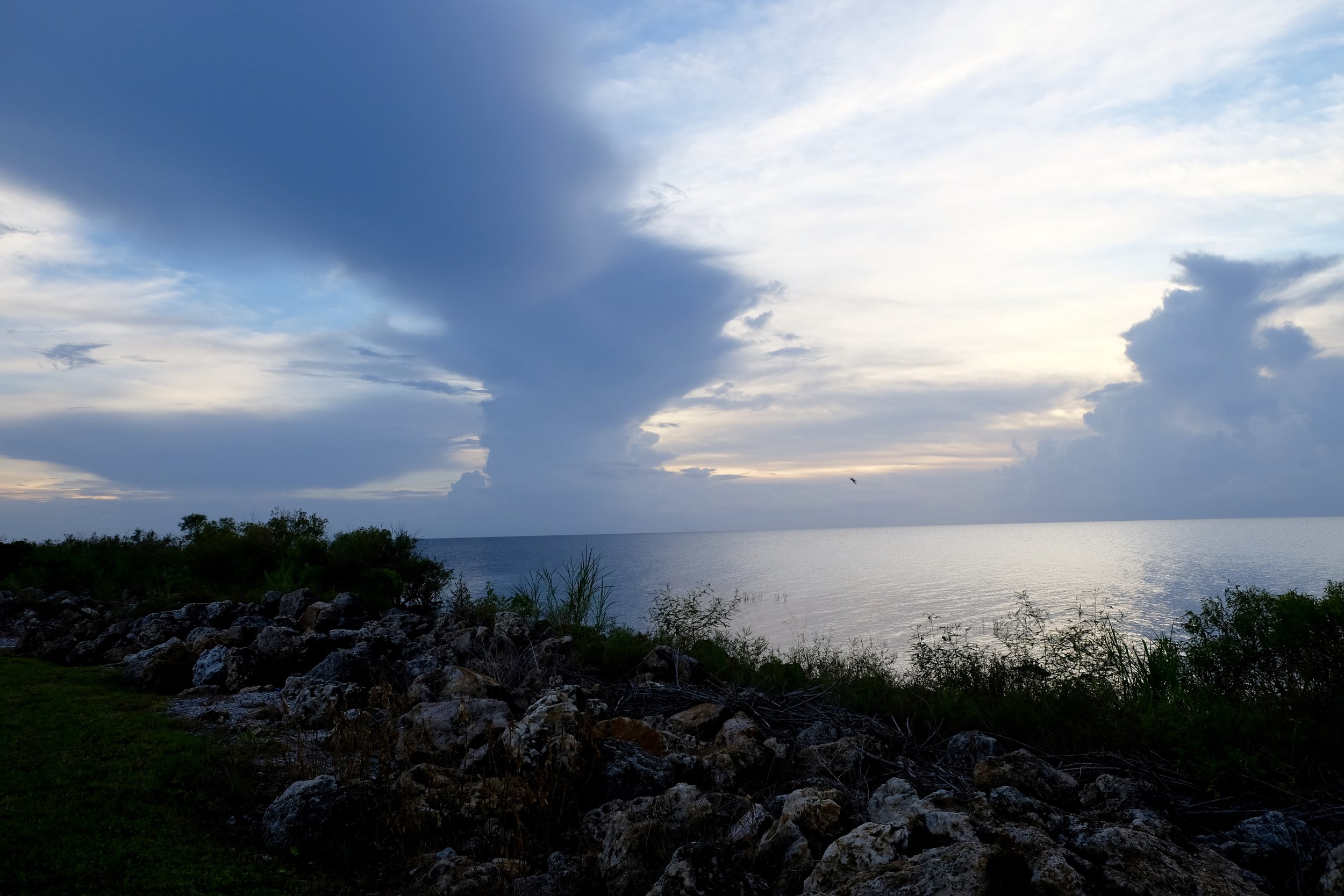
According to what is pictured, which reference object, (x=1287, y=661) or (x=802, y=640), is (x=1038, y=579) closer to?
(x=802, y=640)

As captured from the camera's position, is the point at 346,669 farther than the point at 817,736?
Yes

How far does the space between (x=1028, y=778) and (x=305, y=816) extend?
5592 mm

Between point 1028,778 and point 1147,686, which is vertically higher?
point 1028,778

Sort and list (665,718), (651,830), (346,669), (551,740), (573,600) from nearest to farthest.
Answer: (651,830) → (551,740) → (665,718) → (346,669) → (573,600)

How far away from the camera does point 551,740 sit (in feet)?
20.4

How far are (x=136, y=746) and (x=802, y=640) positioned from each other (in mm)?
15177

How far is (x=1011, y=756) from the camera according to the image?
5.98 metres

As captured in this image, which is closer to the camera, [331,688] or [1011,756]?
[1011,756]

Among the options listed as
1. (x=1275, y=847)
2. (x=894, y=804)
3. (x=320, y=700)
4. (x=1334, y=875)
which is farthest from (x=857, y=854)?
(x=320, y=700)

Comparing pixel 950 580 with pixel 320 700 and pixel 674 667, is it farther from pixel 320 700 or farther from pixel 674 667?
pixel 320 700

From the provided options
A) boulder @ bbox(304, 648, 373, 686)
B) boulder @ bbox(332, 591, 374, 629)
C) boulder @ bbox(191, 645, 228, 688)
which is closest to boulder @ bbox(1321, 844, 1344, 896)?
boulder @ bbox(304, 648, 373, 686)

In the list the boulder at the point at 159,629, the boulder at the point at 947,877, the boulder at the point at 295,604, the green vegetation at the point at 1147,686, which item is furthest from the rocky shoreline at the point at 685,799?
the boulder at the point at 295,604

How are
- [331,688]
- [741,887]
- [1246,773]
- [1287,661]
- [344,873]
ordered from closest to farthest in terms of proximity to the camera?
[741,887] < [344,873] < [1246,773] < [1287,661] < [331,688]

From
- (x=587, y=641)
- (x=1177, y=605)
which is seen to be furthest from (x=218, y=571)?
(x=1177, y=605)
